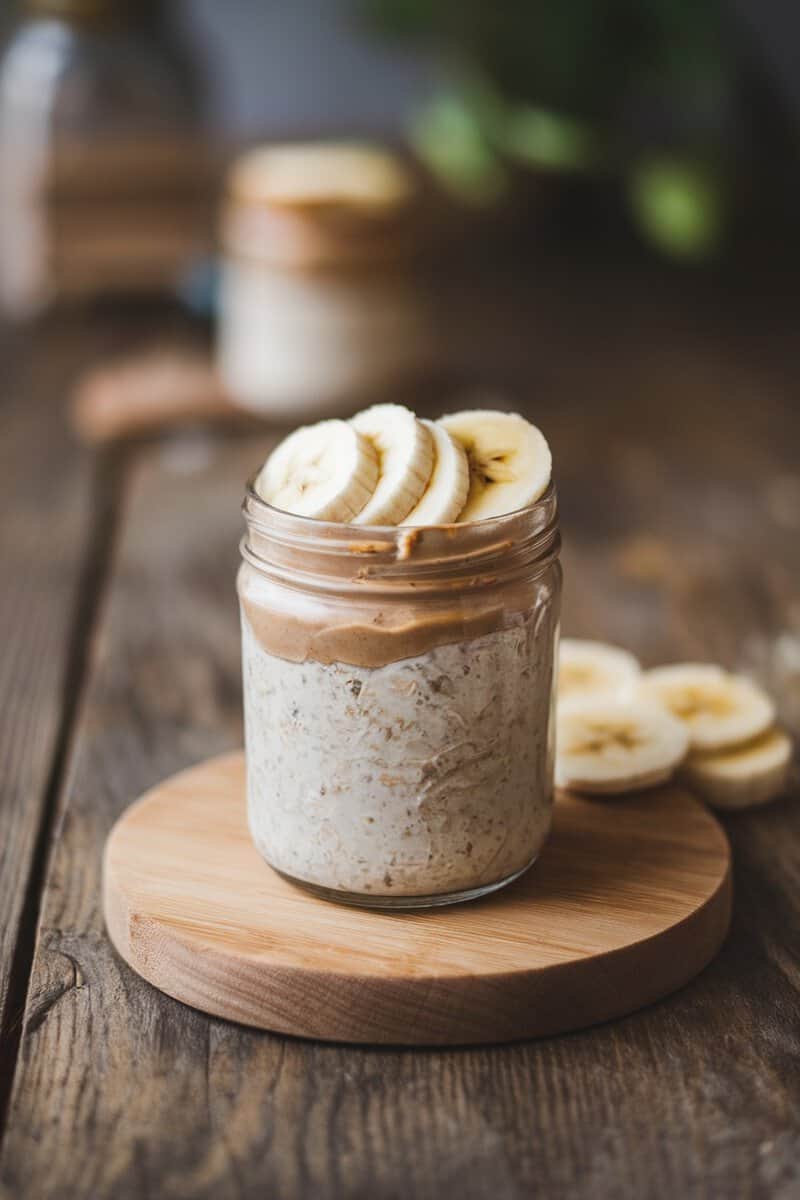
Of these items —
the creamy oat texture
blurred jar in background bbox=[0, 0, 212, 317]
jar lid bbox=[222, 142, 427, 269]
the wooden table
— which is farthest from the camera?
blurred jar in background bbox=[0, 0, 212, 317]

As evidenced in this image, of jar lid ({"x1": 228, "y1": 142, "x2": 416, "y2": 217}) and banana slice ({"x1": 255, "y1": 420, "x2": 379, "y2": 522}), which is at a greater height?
banana slice ({"x1": 255, "y1": 420, "x2": 379, "y2": 522})

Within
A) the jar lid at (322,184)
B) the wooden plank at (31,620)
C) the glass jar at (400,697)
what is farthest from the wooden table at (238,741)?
the jar lid at (322,184)

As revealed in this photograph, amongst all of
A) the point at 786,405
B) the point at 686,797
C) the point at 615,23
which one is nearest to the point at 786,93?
the point at 615,23

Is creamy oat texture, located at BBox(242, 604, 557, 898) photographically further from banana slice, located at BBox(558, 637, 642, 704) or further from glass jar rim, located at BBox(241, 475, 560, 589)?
banana slice, located at BBox(558, 637, 642, 704)

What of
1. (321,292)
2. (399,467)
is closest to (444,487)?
(399,467)

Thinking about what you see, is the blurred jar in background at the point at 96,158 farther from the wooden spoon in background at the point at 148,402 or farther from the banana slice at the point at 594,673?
the banana slice at the point at 594,673

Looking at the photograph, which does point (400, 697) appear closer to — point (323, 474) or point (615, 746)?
point (323, 474)

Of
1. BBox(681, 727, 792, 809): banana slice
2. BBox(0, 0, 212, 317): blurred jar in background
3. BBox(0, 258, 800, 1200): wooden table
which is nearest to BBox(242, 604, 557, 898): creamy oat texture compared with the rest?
BBox(0, 258, 800, 1200): wooden table
